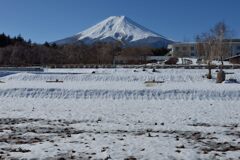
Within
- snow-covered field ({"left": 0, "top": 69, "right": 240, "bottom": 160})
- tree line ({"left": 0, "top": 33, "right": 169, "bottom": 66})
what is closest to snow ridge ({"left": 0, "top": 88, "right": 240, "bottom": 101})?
snow-covered field ({"left": 0, "top": 69, "right": 240, "bottom": 160})

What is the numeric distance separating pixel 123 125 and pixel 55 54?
90855 millimetres

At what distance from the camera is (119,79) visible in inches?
1588

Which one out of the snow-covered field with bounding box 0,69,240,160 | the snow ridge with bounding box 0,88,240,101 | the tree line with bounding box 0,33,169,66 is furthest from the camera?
the tree line with bounding box 0,33,169,66

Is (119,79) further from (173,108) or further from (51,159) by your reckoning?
(51,159)

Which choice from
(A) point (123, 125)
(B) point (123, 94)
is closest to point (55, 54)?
A: (B) point (123, 94)

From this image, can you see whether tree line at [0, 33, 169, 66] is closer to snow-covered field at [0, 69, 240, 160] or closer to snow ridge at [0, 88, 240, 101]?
snow ridge at [0, 88, 240, 101]

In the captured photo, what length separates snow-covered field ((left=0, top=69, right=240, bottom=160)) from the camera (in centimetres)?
947

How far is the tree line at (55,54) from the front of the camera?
9581cm

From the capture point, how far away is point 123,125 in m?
14.4

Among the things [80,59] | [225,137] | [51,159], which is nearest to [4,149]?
[51,159]

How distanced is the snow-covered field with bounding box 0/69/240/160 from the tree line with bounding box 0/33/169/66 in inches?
2485

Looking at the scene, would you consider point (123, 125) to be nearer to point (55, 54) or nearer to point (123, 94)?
point (123, 94)

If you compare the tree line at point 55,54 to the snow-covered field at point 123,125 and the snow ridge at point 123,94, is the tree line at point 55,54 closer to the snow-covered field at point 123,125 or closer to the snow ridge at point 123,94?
the snow ridge at point 123,94

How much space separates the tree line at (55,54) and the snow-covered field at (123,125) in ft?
207
